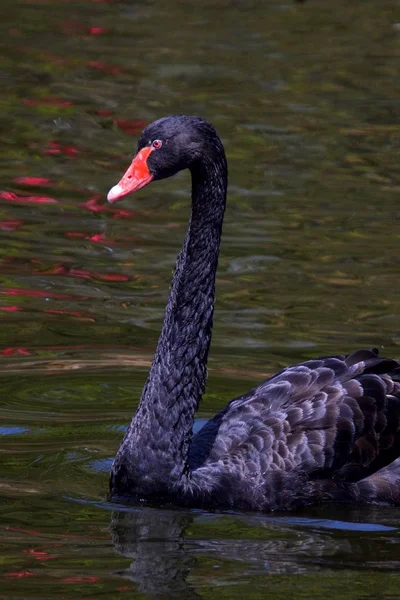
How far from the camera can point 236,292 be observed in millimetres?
9672

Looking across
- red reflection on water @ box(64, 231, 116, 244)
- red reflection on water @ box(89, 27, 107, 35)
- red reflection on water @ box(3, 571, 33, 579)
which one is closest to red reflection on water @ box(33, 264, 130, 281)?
red reflection on water @ box(64, 231, 116, 244)

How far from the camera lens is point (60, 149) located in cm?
1338

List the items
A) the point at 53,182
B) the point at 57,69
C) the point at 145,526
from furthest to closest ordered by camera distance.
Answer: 1. the point at 57,69
2. the point at 53,182
3. the point at 145,526

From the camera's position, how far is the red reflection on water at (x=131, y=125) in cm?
1404

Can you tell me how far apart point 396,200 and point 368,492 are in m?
5.67

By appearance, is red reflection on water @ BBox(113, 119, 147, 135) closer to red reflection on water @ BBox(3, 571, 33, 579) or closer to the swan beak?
the swan beak

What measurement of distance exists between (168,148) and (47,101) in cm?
892

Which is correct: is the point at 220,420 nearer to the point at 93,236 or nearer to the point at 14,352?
the point at 14,352

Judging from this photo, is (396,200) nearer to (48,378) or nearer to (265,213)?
(265,213)

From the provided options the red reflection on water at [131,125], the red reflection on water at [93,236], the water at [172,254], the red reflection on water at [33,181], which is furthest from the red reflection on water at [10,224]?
the red reflection on water at [131,125]

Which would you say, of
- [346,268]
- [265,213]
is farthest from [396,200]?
[346,268]

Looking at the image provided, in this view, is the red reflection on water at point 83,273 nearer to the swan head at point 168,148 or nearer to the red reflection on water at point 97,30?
the swan head at point 168,148

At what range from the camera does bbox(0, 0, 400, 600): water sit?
5.87 meters

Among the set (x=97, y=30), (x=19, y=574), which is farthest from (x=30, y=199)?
(x=97, y=30)
